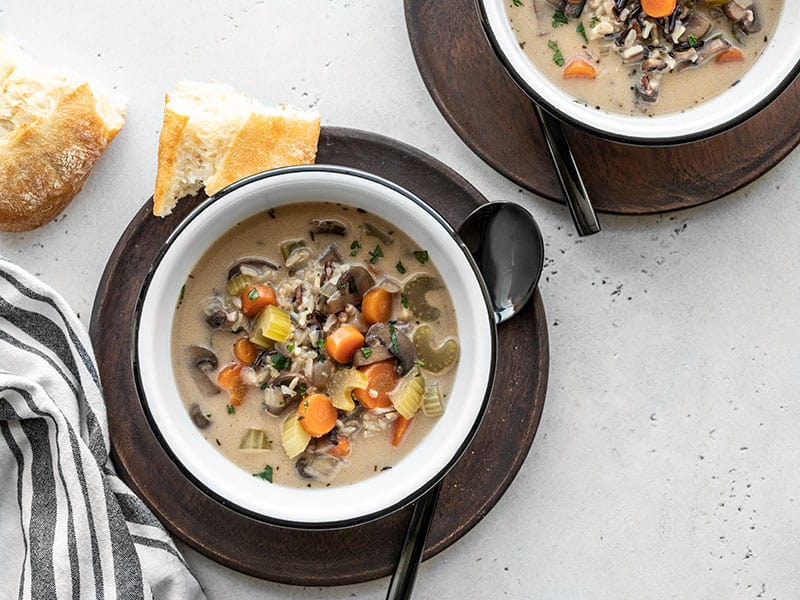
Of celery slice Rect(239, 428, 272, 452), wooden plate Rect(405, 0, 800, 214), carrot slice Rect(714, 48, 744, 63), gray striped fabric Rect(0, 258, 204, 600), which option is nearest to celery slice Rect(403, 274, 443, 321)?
wooden plate Rect(405, 0, 800, 214)

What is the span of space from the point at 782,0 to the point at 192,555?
205 cm

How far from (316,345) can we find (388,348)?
168 mm

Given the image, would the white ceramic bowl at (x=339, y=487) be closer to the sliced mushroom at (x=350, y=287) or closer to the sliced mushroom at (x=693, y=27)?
the sliced mushroom at (x=350, y=287)

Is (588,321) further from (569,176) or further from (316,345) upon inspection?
(316,345)

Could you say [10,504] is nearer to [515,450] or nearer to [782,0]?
[515,450]

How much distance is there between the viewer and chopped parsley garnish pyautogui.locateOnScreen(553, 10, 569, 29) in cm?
221

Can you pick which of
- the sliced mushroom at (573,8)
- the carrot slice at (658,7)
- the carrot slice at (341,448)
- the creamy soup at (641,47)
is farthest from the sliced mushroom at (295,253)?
the carrot slice at (658,7)

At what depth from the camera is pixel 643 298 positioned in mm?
2424

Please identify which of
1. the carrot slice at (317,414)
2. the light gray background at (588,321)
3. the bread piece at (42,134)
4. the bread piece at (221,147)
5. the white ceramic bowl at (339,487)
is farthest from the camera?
the light gray background at (588,321)

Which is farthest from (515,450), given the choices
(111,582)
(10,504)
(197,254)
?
(10,504)

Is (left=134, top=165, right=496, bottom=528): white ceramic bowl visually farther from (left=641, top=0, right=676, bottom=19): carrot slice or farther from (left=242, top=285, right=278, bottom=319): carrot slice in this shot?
(left=641, top=0, right=676, bottom=19): carrot slice

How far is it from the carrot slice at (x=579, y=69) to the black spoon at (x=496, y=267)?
0.36 m

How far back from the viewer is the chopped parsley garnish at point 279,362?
2080mm

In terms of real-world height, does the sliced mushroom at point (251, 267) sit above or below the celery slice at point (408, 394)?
above
